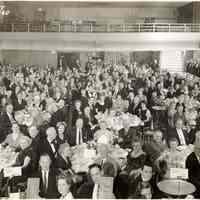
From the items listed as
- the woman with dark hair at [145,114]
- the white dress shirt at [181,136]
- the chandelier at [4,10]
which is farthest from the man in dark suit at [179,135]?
the chandelier at [4,10]

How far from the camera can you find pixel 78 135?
201cm

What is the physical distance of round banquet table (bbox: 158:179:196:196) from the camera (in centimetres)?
200

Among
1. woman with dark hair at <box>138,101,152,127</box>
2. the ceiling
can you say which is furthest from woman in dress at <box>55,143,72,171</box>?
the ceiling

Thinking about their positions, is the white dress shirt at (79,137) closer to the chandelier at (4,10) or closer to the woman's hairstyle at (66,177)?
the woman's hairstyle at (66,177)

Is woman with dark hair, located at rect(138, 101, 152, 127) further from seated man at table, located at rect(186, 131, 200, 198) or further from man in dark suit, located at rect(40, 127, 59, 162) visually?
man in dark suit, located at rect(40, 127, 59, 162)

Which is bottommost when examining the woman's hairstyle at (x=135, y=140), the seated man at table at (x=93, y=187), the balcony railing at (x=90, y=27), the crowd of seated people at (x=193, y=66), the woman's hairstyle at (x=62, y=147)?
the seated man at table at (x=93, y=187)

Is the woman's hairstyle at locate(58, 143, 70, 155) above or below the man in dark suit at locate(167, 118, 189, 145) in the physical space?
below

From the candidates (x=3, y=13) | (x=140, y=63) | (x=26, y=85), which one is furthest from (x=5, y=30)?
(x=140, y=63)

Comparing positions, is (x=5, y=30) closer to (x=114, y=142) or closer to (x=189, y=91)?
(x=114, y=142)

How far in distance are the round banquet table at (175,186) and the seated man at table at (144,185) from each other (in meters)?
0.04

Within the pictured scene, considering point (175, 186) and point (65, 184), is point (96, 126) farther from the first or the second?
point (175, 186)

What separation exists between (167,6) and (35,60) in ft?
2.03

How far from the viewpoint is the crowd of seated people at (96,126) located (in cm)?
201

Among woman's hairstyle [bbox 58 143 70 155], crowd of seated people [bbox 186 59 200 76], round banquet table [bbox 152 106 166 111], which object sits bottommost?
woman's hairstyle [bbox 58 143 70 155]
